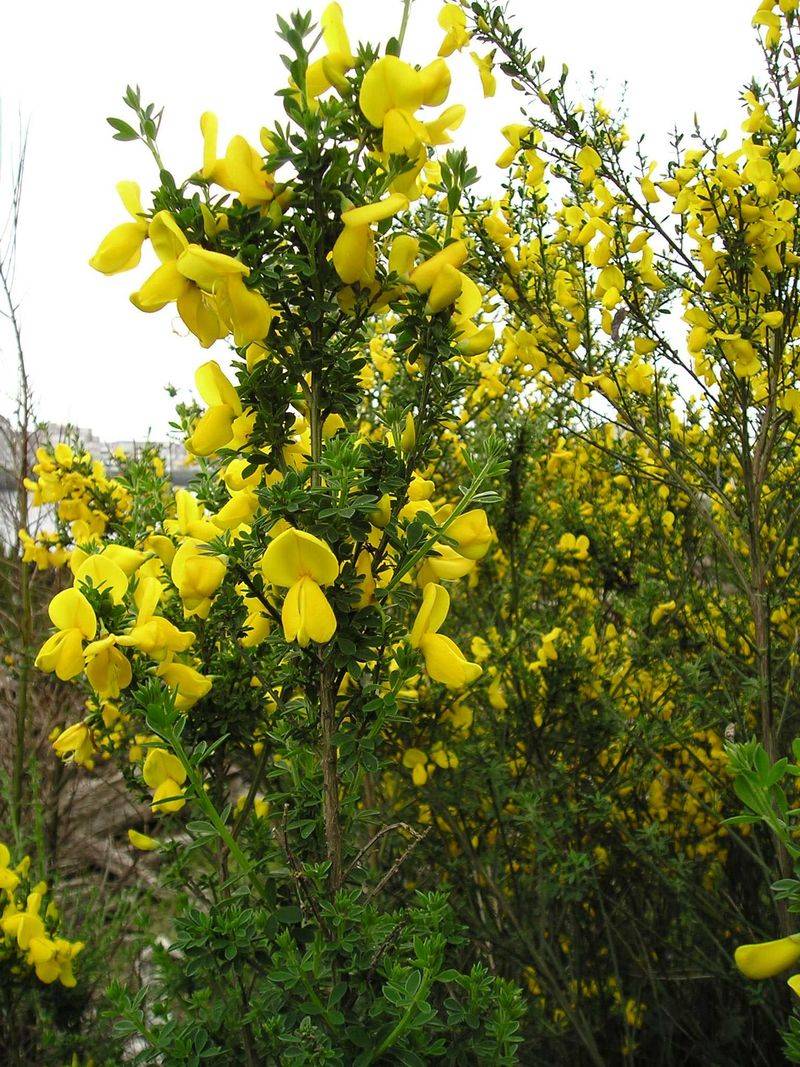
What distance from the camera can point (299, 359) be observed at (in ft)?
3.29

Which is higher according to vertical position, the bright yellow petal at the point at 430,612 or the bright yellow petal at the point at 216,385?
the bright yellow petal at the point at 216,385

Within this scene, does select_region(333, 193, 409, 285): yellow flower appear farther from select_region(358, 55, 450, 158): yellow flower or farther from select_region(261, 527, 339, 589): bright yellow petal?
select_region(261, 527, 339, 589): bright yellow petal

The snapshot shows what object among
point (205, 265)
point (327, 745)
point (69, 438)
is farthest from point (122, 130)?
point (69, 438)

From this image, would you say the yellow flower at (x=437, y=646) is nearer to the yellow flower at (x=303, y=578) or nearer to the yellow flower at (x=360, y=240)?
the yellow flower at (x=303, y=578)

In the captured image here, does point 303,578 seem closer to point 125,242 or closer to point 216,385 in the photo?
point 216,385

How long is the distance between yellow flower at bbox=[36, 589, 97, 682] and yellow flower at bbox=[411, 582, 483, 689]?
0.40 metres

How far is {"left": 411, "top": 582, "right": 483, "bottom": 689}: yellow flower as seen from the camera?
102cm

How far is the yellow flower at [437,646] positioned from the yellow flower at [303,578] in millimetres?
154

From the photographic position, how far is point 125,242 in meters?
0.94

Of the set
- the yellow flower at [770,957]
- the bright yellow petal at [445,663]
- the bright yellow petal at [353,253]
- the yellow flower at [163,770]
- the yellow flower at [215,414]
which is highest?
the bright yellow petal at [353,253]

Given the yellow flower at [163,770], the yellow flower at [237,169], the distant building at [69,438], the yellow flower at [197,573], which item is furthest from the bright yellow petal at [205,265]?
the distant building at [69,438]

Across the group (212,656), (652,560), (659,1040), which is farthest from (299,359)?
(659,1040)

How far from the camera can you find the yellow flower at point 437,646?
1.02 meters

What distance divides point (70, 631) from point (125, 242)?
46 cm
